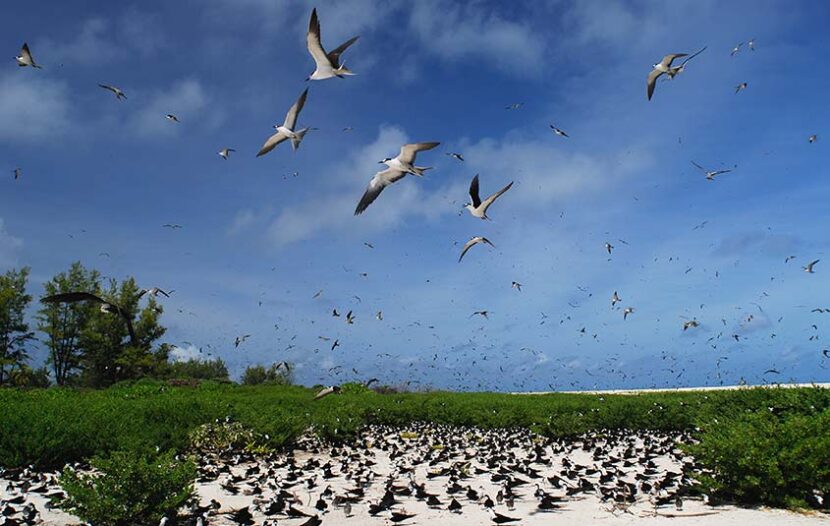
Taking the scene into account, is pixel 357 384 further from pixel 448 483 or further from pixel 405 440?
pixel 448 483

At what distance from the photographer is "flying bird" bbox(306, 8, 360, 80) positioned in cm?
1058

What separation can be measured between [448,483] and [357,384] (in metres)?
25.1

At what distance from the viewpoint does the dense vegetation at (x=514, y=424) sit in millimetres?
7309

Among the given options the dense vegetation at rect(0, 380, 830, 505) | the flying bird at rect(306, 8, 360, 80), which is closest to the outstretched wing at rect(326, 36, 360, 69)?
the flying bird at rect(306, 8, 360, 80)

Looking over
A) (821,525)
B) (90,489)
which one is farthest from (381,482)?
(821,525)

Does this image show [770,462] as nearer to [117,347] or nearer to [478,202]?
[478,202]

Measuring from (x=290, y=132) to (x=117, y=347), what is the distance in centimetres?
4639

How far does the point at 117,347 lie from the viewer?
51906 millimetres

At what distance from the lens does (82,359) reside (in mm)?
52531

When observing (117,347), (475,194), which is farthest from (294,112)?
(117,347)

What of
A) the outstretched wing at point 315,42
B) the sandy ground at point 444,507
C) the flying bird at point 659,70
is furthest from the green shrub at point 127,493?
the flying bird at point 659,70

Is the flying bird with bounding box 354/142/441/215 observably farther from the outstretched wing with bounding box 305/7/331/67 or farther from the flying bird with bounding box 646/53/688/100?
the flying bird with bounding box 646/53/688/100

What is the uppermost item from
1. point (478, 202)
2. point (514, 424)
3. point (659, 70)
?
point (659, 70)

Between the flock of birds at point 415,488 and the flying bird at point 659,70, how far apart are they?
8.33 meters
